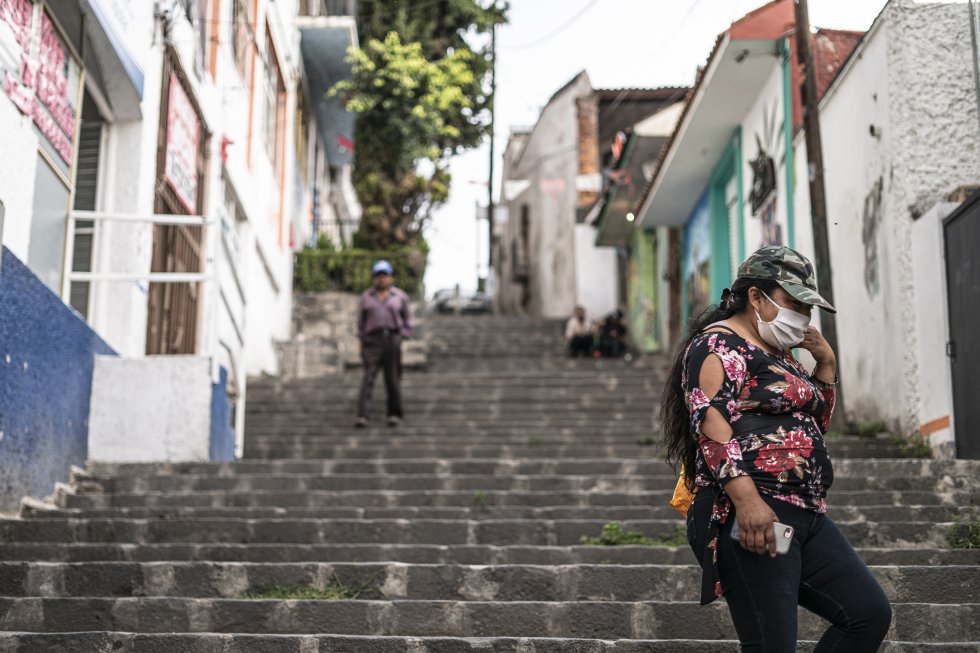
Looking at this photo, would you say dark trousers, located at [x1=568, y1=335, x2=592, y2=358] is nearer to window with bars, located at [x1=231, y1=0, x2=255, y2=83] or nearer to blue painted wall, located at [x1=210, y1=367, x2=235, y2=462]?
window with bars, located at [x1=231, y1=0, x2=255, y2=83]

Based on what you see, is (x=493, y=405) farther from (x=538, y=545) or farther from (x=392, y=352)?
(x=538, y=545)

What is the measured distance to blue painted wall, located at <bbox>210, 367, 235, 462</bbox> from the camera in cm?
913

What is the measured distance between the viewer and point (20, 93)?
7.48 metres

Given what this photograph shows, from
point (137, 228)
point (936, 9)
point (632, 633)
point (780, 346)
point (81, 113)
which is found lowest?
point (632, 633)

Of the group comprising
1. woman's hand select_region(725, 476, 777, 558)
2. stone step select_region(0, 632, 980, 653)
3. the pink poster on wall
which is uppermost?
the pink poster on wall

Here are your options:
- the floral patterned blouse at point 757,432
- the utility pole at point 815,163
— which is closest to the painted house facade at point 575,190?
the utility pole at point 815,163

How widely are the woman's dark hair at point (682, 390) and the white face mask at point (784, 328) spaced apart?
0.11 meters

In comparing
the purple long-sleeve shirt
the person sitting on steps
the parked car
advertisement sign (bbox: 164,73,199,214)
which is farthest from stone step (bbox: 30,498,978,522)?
the parked car

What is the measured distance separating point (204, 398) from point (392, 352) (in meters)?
3.04

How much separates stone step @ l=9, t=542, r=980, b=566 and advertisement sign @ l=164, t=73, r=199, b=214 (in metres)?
5.58

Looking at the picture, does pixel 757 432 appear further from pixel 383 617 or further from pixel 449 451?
pixel 449 451

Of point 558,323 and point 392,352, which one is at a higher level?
point 558,323

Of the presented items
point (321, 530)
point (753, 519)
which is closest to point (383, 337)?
point (321, 530)

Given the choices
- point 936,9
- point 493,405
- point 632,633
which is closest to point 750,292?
point 632,633
